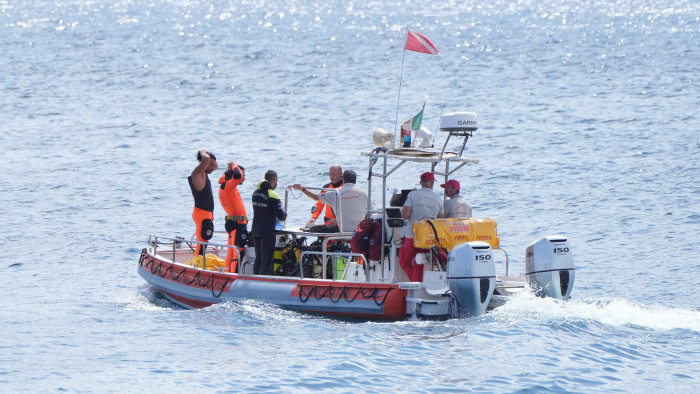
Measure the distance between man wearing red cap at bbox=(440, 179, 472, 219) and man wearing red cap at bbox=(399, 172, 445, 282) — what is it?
15cm

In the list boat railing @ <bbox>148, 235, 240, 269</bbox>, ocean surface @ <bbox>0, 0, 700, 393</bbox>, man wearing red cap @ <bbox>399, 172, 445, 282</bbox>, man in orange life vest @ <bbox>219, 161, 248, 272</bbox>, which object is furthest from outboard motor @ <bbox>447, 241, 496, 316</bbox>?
man in orange life vest @ <bbox>219, 161, 248, 272</bbox>

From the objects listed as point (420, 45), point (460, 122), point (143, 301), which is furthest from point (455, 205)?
point (143, 301)

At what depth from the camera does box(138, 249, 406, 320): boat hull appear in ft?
40.9

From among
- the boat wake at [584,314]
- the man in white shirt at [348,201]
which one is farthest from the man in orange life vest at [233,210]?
the boat wake at [584,314]

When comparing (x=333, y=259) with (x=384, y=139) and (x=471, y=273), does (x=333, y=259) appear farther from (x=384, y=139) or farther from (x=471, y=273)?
(x=471, y=273)

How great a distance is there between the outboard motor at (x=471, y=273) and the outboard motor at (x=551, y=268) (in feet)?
2.83

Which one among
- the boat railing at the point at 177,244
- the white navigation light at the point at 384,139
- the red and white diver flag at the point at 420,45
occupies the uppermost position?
the red and white diver flag at the point at 420,45

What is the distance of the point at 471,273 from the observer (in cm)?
1191

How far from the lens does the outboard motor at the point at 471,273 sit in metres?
11.9

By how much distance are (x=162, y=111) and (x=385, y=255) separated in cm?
2173

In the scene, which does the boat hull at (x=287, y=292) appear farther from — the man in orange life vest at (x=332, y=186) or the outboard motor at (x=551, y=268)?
the outboard motor at (x=551, y=268)

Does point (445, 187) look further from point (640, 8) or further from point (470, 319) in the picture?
point (640, 8)

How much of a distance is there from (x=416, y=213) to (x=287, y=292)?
1855 mm

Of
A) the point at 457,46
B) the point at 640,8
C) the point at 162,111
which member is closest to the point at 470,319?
the point at 162,111
